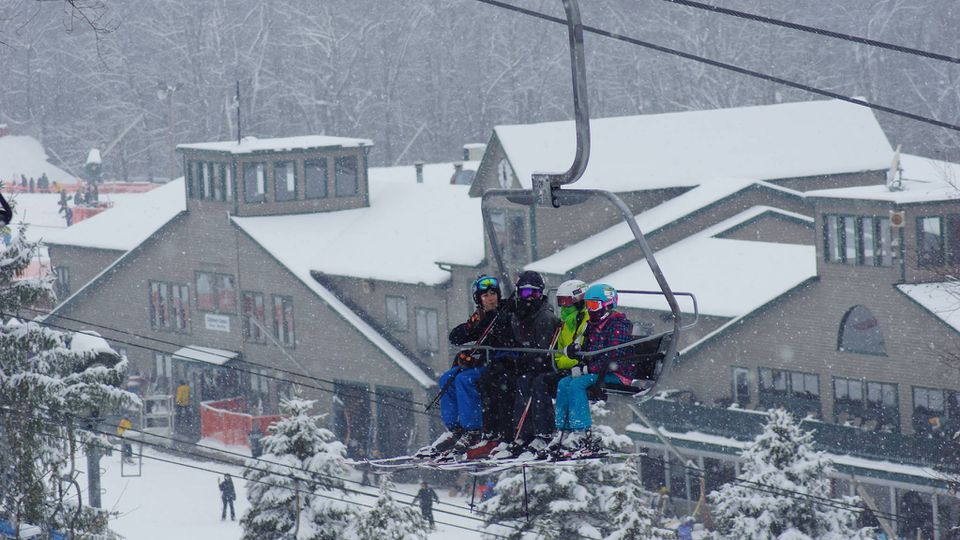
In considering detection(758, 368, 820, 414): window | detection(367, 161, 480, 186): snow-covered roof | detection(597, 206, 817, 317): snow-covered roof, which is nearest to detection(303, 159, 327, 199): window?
detection(367, 161, 480, 186): snow-covered roof

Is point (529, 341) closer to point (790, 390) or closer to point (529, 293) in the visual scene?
point (529, 293)

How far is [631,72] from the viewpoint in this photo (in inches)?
3713

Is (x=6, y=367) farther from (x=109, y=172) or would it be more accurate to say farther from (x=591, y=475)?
(x=109, y=172)

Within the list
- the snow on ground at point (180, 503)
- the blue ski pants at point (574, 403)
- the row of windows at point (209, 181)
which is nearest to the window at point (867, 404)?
the snow on ground at point (180, 503)

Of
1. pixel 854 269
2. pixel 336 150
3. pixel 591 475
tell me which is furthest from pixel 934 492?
pixel 336 150

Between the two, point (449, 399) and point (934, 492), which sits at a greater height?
point (449, 399)

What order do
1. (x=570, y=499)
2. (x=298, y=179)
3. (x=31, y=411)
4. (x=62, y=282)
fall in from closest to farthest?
(x=31, y=411)
(x=570, y=499)
(x=298, y=179)
(x=62, y=282)

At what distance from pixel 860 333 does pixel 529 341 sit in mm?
21183

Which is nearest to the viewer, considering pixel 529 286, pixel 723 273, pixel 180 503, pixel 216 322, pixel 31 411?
pixel 529 286

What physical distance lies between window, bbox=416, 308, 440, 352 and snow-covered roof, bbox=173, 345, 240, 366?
6.89 m

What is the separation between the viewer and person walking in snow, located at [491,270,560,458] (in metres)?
12.1

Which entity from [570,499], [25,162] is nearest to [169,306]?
[570,499]

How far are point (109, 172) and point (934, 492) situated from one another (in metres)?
81.4

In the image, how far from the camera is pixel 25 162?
9775 cm
